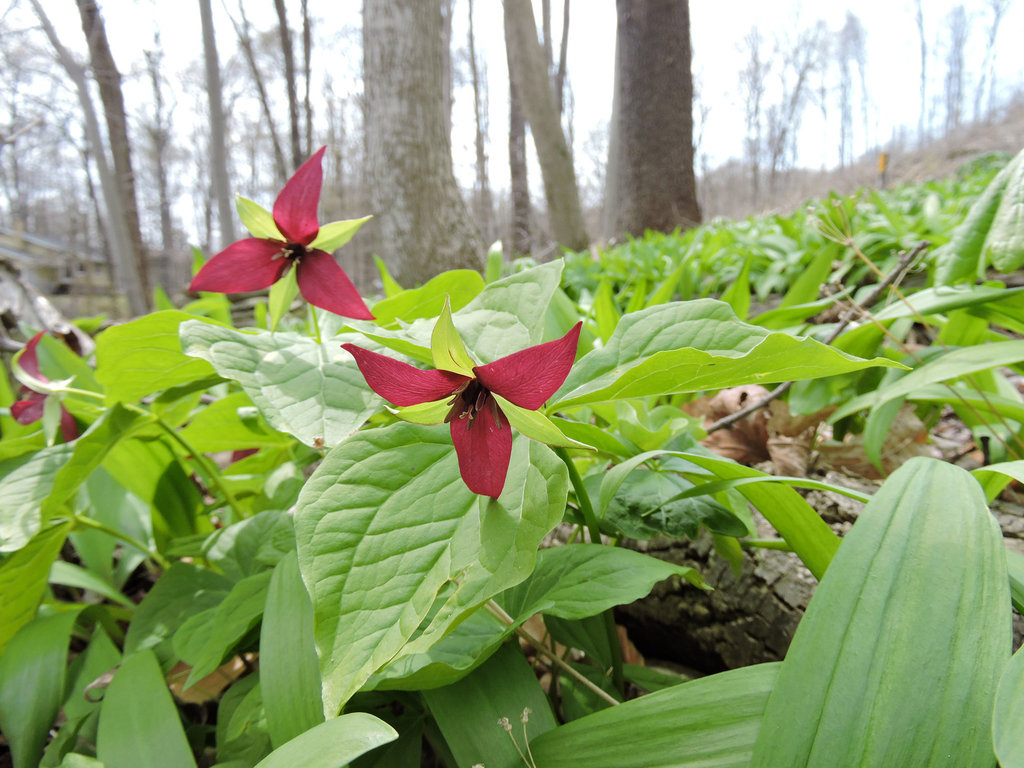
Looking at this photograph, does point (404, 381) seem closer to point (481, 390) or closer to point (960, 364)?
point (481, 390)

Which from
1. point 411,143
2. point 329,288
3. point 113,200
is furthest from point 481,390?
point 113,200

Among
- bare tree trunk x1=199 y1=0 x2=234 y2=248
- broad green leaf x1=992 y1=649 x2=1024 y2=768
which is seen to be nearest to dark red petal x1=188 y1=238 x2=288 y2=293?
broad green leaf x1=992 y1=649 x2=1024 y2=768

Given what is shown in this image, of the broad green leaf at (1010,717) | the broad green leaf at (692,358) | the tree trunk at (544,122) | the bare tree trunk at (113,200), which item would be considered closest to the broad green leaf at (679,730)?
the broad green leaf at (1010,717)

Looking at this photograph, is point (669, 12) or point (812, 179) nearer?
point (669, 12)

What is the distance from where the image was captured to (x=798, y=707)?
43 centimetres

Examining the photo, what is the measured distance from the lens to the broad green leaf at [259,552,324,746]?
58 cm

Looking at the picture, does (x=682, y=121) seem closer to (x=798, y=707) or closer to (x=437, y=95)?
(x=437, y=95)

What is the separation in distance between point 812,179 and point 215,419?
44791mm

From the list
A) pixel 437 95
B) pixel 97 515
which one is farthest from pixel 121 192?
pixel 97 515

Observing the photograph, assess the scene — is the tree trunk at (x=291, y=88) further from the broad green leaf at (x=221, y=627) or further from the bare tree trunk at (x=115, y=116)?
the broad green leaf at (x=221, y=627)

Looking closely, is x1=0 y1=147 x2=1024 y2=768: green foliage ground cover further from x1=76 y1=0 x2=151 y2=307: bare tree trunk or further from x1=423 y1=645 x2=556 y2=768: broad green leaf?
x1=76 y1=0 x2=151 y2=307: bare tree trunk

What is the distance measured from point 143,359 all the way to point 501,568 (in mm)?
640

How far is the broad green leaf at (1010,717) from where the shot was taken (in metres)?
0.34

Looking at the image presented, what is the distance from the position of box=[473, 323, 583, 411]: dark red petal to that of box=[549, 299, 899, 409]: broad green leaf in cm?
10
